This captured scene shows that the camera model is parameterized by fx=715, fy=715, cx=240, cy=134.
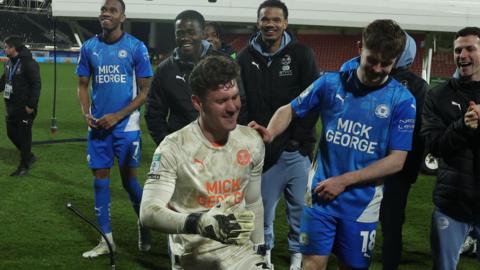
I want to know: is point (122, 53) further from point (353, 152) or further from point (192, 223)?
point (192, 223)

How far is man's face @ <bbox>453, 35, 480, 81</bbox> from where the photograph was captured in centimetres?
426

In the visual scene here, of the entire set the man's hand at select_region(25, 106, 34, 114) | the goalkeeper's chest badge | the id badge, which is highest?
the goalkeeper's chest badge

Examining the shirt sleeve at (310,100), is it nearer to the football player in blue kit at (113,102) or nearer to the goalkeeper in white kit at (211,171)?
the goalkeeper in white kit at (211,171)

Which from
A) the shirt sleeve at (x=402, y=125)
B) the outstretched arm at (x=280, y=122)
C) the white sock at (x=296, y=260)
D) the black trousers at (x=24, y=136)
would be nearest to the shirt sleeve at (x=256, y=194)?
the outstretched arm at (x=280, y=122)

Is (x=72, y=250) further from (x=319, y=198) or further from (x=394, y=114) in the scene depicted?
(x=394, y=114)

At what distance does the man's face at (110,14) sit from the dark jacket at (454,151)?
313cm

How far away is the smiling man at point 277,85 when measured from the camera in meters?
5.64

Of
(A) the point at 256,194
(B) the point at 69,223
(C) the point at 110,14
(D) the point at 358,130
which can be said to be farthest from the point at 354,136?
(B) the point at 69,223

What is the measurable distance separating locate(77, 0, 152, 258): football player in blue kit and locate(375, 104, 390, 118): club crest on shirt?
2.87m

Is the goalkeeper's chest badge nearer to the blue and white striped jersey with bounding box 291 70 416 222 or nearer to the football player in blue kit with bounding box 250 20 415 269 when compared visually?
the football player in blue kit with bounding box 250 20 415 269

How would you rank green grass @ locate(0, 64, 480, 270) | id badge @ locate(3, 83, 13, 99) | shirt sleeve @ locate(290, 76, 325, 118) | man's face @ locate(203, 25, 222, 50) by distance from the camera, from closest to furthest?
1. shirt sleeve @ locate(290, 76, 325, 118)
2. green grass @ locate(0, 64, 480, 270)
3. man's face @ locate(203, 25, 222, 50)
4. id badge @ locate(3, 83, 13, 99)

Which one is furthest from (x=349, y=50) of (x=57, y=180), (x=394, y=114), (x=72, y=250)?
(x=394, y=114)

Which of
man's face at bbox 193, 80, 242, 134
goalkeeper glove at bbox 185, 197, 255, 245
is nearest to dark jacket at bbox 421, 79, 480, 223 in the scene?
man's face at bbox 193, 80, 242, 134

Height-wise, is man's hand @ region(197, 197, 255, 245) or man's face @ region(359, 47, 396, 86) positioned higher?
man's face @ region(359, 47, 396, 86)
